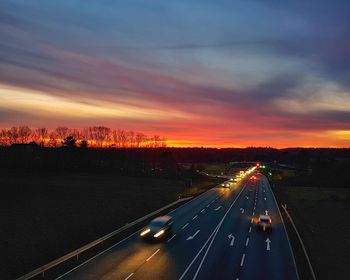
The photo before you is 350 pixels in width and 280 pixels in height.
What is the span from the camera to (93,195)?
56312 millimetres

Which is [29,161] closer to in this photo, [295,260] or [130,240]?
[130,240]

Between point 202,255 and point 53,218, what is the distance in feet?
53.1

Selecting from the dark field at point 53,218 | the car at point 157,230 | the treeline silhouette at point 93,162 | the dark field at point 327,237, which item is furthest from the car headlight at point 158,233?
the treeline silhouette at point 93,162

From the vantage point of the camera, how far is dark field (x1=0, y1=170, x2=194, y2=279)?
25.4m

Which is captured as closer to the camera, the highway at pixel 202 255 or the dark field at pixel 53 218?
the highway at pixel 202 255

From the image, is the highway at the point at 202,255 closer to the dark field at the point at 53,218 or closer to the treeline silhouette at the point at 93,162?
the dark field at the point at 53,218

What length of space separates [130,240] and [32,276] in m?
11.2

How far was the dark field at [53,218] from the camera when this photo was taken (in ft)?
83.4

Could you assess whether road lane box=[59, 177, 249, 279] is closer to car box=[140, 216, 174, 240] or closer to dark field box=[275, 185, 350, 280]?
car box=[140, 216, 174, 240]

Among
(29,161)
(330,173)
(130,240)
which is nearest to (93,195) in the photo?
(130,240)

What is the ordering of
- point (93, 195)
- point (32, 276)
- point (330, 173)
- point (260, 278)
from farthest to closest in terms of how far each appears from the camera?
point (330, 173) → point (93, 195) → point (260, 278) → point (32, 276)

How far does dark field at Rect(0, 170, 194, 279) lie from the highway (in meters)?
3.53

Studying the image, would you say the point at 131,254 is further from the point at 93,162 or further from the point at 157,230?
the point at 93,162

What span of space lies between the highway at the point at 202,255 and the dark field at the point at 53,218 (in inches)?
139
